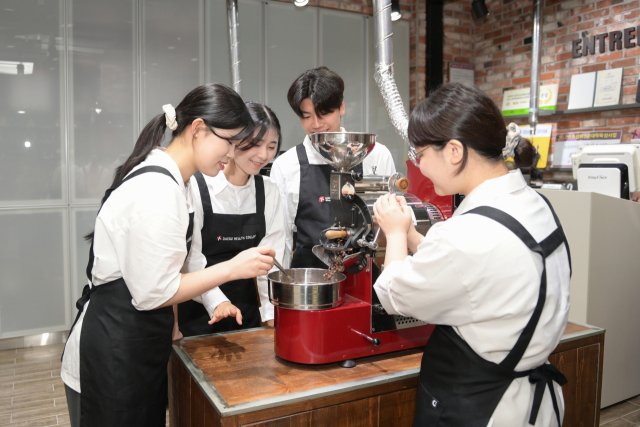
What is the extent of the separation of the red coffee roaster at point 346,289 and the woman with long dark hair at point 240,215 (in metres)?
0.49

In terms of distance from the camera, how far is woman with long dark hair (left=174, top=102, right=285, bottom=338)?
6.42ft

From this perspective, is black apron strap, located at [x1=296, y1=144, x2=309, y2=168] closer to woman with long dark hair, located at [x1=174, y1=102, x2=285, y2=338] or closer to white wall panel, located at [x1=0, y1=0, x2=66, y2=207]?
woman with long dark hair, located at [x1=174, y1=102, x2=285, y2=338]

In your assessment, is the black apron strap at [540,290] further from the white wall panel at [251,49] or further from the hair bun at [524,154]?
the white wall panel at [251,49]

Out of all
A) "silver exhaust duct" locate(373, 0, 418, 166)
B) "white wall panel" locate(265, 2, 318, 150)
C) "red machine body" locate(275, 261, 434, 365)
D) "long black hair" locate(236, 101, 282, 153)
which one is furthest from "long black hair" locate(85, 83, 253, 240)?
"white wall panel" locate(265, 2, 318, 150)

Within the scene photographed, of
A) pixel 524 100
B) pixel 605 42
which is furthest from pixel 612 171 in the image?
pixel 524 100

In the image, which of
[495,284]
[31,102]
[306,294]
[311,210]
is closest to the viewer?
[495,284]

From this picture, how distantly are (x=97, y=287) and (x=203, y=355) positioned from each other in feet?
1.18

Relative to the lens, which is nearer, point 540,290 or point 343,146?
point 540,290

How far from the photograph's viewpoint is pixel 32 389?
3.29 metres

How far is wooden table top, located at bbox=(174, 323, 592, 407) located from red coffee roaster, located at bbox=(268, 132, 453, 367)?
3 centimetres

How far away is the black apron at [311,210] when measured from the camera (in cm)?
221

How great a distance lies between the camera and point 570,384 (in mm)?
1694

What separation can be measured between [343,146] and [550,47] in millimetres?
4329

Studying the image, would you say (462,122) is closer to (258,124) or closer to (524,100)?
(258,124)
